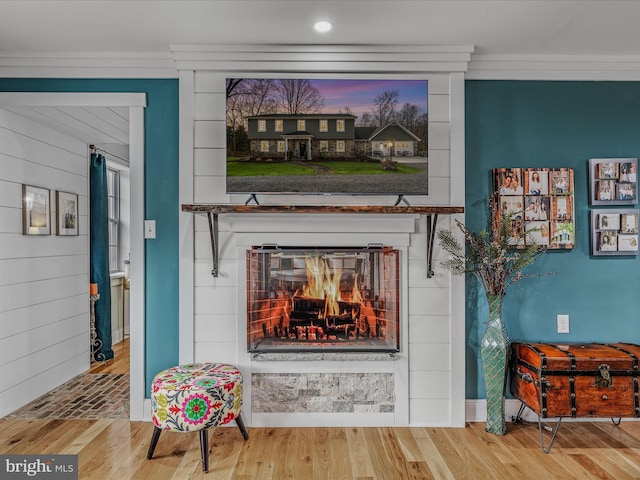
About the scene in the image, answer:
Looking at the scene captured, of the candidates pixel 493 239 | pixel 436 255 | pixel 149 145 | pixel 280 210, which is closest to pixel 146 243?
pixel 149 145

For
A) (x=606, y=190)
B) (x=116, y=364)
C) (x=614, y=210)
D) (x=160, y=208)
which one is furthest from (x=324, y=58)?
(x=116, y=364)

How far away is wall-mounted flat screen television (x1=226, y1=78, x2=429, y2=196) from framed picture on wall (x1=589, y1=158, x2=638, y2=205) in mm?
1182

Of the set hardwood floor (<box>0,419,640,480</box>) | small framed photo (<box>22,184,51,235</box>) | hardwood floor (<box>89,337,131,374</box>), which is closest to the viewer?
hardwood floor (<box>0,419,640,480</box>)

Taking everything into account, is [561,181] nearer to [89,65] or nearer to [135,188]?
[135,188]

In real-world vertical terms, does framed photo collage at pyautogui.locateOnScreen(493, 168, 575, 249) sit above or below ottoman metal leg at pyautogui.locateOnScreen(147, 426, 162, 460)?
above

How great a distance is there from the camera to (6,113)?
320 cm

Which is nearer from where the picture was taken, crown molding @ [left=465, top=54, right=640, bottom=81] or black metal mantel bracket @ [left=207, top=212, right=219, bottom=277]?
black metal mantel bracket @ [left=207, top=212, right=219, bottom=277]

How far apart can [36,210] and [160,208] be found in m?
1.16

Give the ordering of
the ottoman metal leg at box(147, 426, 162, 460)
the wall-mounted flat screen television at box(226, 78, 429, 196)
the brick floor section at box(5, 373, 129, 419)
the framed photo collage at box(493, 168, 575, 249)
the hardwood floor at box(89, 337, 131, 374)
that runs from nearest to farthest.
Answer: the ottoman metal leg at box(147, 426, 162, 460) < the wall-mounted flat screen television at box(226, 78, 429, 196) < the framed photo collage at box(493, 168, 575, 249) < the brick floor section at box(5, 373, 129, 419) < the hardwood floor at box(89, 337, 131, 374)

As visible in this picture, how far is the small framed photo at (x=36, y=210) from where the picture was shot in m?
3.37

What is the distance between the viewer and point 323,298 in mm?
3041

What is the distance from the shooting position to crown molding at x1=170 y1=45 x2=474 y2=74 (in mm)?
2939

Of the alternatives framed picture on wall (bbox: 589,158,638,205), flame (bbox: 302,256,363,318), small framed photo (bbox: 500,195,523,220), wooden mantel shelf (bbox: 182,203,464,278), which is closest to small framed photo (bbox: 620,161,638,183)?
framed picture on wall (bbox: 589,158,638,205)

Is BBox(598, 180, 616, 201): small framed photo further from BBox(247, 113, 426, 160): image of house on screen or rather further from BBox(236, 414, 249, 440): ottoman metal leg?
BBox(236, 414, 249, 440): ottoman metal leg
